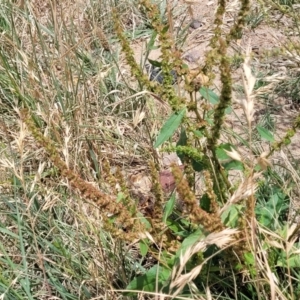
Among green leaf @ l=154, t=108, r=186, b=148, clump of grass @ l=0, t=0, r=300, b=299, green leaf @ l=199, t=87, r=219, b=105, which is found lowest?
clump of grass @ l=0, t=0, r=300, b=299

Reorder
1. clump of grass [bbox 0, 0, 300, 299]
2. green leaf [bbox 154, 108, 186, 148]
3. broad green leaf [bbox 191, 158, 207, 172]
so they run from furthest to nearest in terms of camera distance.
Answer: broad green leaf [bbox 191, 158, 207, 172], green leaf [bbox 154, 108, 186, 148], clump of grass [bbox 0, 0, 300, 299]

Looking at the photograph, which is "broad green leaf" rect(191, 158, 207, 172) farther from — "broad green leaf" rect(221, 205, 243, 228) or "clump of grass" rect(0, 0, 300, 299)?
"broad green leaf" rect(221, 205, 243, 228)

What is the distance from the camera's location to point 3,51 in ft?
7.81

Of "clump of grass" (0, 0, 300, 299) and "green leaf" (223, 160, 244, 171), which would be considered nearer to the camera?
"clump of grass" (0, 0, 300, 299)

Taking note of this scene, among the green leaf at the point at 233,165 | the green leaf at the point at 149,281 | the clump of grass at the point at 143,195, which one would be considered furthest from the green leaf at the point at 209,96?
the green leaf at the point at 149,281

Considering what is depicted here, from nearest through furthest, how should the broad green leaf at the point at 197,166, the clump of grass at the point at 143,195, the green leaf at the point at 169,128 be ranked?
the clump of grass at the point at 143,195 → the green leaf at the point at 169,128 → the broad green leaf at the point at 197,166

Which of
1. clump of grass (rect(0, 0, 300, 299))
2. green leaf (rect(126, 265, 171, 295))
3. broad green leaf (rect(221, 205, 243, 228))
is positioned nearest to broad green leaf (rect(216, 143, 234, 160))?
clump of grass (rect(0, 0, 300, 299))

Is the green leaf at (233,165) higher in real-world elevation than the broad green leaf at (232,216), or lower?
higher

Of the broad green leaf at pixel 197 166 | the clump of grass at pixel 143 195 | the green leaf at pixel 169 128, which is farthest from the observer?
the broad green leaf at pixel 197 166

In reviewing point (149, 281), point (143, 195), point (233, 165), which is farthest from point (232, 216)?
point (143, 195)

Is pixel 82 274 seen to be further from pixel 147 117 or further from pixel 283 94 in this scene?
pixel 283 94

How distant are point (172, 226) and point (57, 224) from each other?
1.49ft

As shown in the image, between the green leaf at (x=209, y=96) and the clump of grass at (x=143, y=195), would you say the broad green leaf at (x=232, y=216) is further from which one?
the green leaf at (x=209, y=96)

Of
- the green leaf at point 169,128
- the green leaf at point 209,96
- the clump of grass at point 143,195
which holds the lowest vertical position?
the clump of grass at point 143,195
